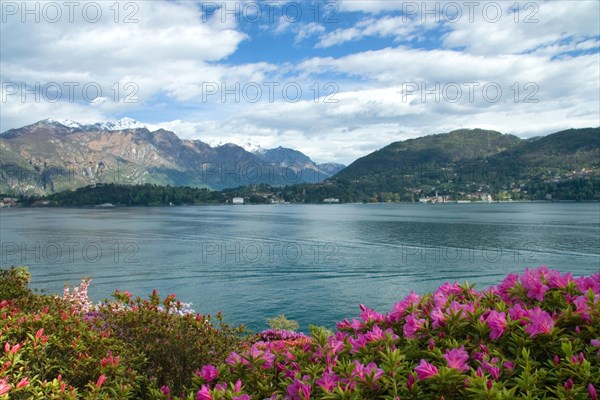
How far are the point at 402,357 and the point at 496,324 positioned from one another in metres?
0.92

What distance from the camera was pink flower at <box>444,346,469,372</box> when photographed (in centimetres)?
367

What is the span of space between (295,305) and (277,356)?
30.2 meters

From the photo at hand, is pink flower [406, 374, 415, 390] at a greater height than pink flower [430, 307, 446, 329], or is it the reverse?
pink flower [430, 307, 446, 329]

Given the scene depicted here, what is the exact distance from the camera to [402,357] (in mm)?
3984

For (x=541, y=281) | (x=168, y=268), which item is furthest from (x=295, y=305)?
(x=541, y=281)

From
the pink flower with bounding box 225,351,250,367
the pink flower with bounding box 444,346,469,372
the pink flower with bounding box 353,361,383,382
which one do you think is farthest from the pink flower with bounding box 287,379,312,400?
the pink flower with bounding box 444,346,469,372

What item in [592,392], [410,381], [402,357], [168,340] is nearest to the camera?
[592,392]

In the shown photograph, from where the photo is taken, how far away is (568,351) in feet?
12.3

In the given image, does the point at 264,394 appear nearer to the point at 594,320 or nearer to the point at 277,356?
the point at 277,356

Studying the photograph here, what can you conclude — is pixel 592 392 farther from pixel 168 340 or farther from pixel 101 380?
pixel 168 340

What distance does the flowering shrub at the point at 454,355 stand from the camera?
3.64m

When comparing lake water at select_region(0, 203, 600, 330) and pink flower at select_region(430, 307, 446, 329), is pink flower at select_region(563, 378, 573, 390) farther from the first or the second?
lake water at select_region(0, 203, 600, 330)

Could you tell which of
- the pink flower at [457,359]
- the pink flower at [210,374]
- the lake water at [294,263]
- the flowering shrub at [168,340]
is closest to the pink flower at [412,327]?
the pink flower at [457,359]

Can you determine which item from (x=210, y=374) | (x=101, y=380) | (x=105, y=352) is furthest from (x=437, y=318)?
(x=105, y=352)
